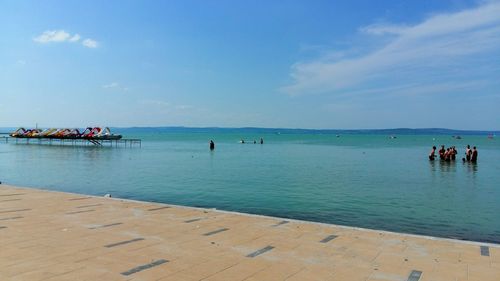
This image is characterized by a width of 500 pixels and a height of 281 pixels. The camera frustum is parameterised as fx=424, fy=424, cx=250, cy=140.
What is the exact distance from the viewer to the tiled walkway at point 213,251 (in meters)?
6.88

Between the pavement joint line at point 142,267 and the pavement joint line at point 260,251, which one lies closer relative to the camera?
the pavement joint line at point 142,267

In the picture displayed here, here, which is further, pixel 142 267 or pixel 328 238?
pixel 328 238

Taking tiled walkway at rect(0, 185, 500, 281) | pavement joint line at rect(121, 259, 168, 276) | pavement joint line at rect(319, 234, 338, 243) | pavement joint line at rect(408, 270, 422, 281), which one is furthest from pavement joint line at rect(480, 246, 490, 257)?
pavement joint line at rect(121, 259, 168, 276)

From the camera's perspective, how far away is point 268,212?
16406 millimetres

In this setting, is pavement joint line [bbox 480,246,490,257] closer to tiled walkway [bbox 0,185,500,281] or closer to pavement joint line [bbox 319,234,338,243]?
tiled walkway [bbox 0,185,500,281]

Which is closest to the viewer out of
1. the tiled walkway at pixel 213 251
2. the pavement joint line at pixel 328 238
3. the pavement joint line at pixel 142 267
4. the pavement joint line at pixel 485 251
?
the pavement joint line at pixel 142 267

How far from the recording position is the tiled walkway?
688cm

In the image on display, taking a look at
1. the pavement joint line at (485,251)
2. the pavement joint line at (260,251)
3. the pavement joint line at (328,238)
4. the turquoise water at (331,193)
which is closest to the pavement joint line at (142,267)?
the pavement joint line at (260,251)

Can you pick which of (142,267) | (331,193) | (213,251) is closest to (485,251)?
(213,251)

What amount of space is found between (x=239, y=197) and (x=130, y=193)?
5.52 meters

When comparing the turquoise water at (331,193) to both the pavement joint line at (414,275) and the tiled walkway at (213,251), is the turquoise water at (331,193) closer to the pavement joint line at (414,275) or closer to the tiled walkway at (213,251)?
the tiled walkway at (213,251)

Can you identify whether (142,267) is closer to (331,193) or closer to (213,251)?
(213,251)

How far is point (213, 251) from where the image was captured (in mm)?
8258

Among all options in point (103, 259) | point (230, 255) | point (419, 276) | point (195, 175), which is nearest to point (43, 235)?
point (103, 259)
